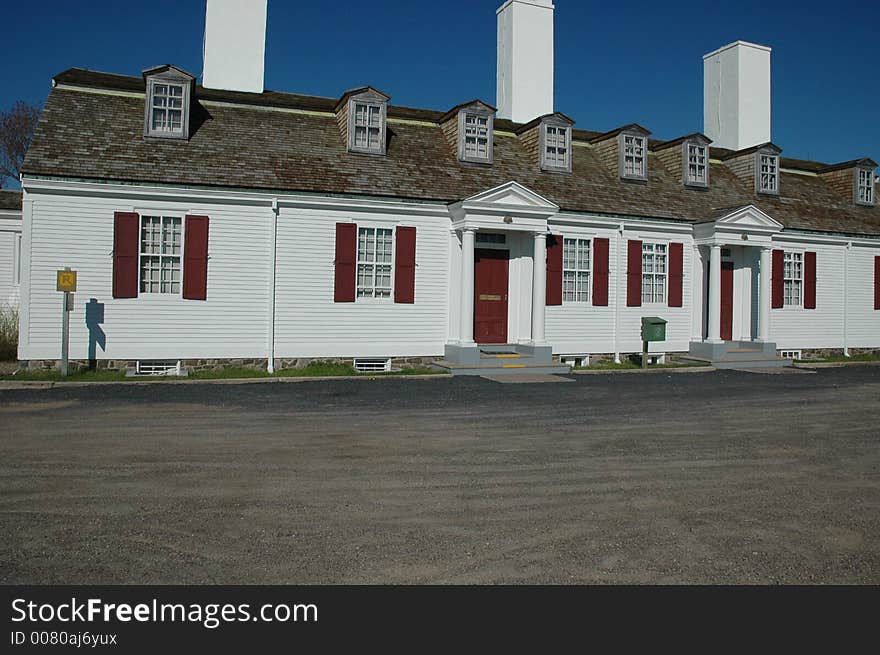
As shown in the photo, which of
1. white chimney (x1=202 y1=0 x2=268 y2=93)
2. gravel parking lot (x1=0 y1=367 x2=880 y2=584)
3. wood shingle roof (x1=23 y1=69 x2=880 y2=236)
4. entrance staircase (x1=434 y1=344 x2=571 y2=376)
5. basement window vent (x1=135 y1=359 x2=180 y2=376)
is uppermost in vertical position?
white chimney (x1=202 y1=0 x2=268 y2=93)

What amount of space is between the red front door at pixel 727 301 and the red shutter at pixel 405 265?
987 cm

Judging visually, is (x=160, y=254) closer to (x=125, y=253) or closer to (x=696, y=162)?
(x=125, y=253)

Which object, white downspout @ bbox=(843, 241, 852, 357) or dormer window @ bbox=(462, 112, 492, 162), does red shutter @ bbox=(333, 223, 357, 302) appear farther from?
white downspout @ bbox=(843, 241, 852, 357)

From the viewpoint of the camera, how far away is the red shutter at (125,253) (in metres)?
15.5

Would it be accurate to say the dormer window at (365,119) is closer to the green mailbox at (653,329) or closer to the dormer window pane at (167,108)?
the dormer window pane at (167,108)

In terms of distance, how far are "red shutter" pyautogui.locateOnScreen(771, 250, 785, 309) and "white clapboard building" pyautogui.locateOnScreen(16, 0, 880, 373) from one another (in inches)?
2.4

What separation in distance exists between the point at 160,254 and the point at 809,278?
724 inches

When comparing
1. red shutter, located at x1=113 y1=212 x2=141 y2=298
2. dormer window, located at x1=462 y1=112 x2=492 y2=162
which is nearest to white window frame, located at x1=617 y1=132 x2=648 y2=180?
dormer window, located at x1=462 y1=112 x2=492 y2=162

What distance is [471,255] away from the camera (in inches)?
696

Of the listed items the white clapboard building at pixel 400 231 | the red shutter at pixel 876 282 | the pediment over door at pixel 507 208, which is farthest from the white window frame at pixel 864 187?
the pediment over door at pixel 507 208

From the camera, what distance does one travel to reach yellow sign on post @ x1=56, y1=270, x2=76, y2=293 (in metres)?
14.5

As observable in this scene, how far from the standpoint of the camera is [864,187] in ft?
84.4

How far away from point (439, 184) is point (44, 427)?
11.2m
